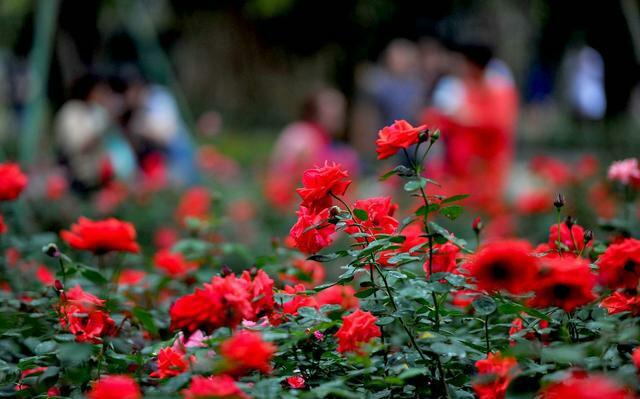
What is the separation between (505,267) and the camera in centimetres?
149

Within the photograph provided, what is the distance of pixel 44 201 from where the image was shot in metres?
5.36

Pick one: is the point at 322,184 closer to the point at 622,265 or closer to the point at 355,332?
the point at 355,332

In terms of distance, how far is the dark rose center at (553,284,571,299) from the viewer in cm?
150

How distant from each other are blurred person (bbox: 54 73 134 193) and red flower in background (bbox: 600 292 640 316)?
4.85 metres

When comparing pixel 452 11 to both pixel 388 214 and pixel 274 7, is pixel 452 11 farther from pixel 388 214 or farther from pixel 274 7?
pixel 388 214

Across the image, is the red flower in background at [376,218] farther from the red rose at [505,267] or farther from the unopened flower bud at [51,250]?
the unopened flower bud at [51,250]

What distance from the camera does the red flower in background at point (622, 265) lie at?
5.28 feet

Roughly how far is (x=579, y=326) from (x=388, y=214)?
407 millimetres

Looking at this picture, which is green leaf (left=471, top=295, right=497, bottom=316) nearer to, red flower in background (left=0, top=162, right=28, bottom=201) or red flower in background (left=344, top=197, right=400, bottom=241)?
red flower in background (left=344, top=197, right=400, bottom=241)

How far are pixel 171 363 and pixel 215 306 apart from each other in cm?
17

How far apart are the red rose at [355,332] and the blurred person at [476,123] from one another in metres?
4.70

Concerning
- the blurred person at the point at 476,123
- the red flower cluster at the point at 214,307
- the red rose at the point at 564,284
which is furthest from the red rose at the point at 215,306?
the blurred person at the point at 476,123

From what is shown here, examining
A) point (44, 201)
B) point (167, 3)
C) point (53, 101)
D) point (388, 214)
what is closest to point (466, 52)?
point (44, 201)

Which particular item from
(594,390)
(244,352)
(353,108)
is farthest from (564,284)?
(353,108)
